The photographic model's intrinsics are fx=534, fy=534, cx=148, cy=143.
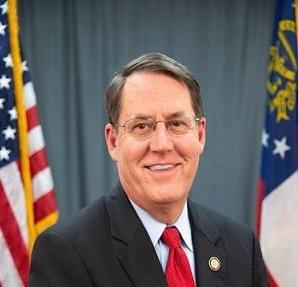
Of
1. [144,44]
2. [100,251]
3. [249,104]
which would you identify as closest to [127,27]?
[144,44]

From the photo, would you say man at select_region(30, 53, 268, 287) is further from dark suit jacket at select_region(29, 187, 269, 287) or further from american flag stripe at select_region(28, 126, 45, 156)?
american flag stripe at select_region(28, 126, 45, 156)

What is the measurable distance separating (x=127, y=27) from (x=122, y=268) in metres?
2.25

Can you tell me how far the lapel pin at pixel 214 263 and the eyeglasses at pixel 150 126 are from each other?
368mm

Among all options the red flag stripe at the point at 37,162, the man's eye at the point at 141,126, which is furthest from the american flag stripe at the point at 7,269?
the man's eye at the point at 141,126

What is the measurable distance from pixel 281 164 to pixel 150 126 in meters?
1.77

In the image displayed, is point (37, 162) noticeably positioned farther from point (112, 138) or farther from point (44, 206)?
point (112, 138)

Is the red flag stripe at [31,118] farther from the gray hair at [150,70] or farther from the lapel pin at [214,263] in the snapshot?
the lapel pin at [214,263]

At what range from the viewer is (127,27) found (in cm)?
333

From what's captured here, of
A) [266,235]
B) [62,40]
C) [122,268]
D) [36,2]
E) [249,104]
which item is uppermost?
[36,2]

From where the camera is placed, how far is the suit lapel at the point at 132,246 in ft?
4.34

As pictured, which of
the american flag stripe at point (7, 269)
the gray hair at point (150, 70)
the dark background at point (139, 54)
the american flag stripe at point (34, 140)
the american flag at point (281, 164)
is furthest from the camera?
the dark background at point (139, 54)

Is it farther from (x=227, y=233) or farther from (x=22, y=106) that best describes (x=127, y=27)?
(x=227, y=233)

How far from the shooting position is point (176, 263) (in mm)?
1381

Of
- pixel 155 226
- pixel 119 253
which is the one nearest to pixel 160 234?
pixel 155 226
